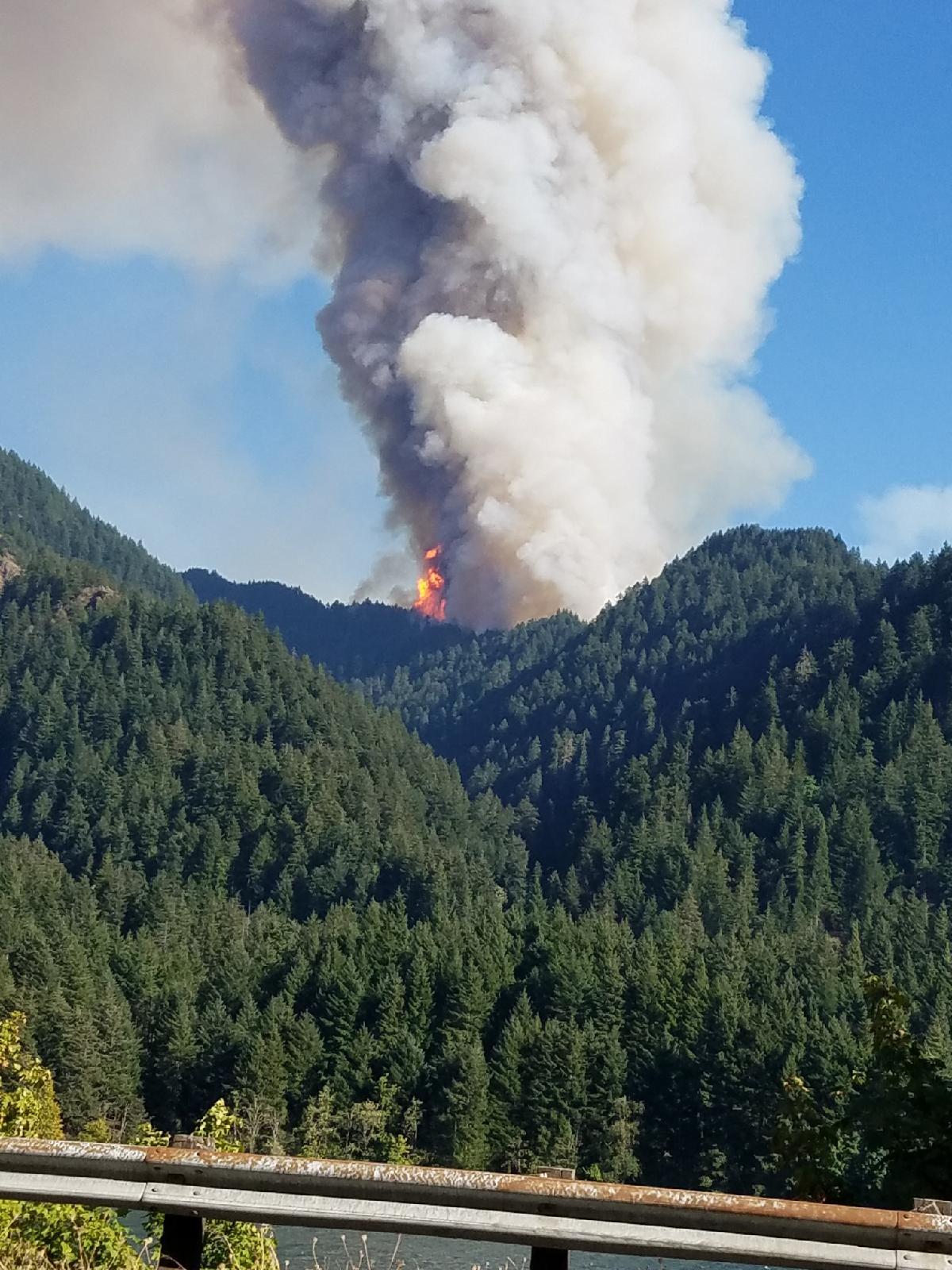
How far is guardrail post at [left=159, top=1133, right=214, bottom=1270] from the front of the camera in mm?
7062

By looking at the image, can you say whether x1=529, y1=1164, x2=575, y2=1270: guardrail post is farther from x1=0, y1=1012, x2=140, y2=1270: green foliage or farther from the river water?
the river water

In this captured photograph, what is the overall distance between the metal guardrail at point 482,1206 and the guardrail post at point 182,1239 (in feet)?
0.88

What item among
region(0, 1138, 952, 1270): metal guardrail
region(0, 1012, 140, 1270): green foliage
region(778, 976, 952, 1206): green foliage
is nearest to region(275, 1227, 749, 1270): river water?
region(0, 1012, 140, 1270): green foliage

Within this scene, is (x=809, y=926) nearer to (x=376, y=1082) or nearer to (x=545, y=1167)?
(x=376, y=1082)

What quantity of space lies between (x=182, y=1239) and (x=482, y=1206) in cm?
162

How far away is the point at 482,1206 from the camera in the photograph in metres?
6.44

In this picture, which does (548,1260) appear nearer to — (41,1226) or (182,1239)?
(182,1239)

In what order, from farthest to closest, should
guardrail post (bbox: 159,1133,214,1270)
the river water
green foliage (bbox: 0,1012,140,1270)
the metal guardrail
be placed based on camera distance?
the river water
green foliage (bbox: 0,1012,140,1270)
guardrail post (bbox: 159,1133,214,1270)
the metal guardrail

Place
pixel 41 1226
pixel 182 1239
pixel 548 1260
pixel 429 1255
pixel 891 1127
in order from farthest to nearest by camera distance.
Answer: pixel 429 1255, pixel 891 1127, pixel 41 1226, pixel 182 1239, pixel 548 1260

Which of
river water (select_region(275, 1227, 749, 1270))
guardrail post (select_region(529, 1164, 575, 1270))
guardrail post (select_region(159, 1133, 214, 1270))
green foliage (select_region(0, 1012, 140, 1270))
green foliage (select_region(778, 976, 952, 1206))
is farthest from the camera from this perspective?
green foliage (select_region(778, 976, 952, 1206))

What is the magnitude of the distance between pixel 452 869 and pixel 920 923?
56559 mm

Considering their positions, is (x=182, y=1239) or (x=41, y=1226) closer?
(x=182, y=1239)

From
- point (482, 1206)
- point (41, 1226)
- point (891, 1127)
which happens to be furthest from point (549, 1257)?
point (891, 1127)

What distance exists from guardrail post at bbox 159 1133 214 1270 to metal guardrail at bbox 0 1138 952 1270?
0.27 meters
